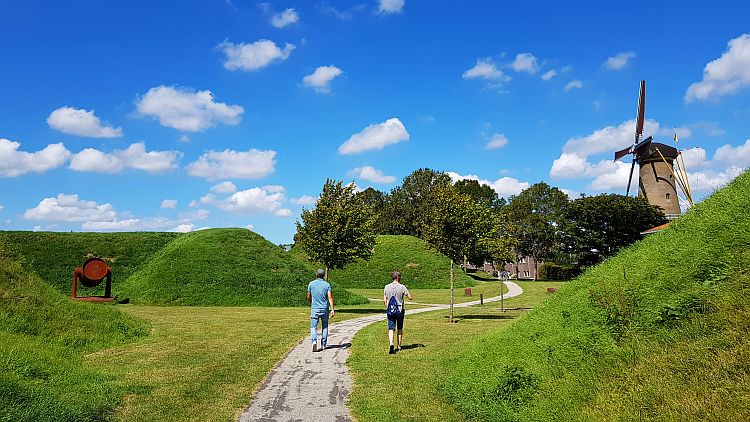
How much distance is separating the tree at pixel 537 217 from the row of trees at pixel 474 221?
6.0 inches

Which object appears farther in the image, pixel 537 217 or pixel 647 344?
pixel 537 217

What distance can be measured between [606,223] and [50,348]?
6424cm

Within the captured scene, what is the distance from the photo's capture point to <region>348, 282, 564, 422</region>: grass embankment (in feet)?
24.1

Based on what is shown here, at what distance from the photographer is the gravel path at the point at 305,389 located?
721 centimetres

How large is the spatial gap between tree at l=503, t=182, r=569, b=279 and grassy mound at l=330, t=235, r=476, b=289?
2341 centimetres

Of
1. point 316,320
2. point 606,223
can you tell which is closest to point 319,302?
point 316,320

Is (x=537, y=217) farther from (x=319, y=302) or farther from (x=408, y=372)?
(x=408, y=372)

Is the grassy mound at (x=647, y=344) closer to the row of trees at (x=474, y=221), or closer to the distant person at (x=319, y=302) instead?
the distant person at (x=319, y=302)

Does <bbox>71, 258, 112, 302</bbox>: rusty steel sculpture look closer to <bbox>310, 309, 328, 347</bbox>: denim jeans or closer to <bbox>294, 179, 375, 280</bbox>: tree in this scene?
<bbox>294, 179, 375, 280</bbox>: tree

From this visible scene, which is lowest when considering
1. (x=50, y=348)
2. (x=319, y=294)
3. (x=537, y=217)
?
(x=50, y=348)

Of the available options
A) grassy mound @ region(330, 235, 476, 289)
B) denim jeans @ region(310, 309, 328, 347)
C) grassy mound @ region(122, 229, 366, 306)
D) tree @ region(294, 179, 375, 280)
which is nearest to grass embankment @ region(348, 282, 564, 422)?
denim jeans @ region(310, 309, 328, 347)

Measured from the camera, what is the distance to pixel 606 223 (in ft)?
204

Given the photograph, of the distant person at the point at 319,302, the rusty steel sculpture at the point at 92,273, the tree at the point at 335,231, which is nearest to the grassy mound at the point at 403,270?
the tree at the point at 335,231

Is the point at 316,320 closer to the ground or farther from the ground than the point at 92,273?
closer to the ground
